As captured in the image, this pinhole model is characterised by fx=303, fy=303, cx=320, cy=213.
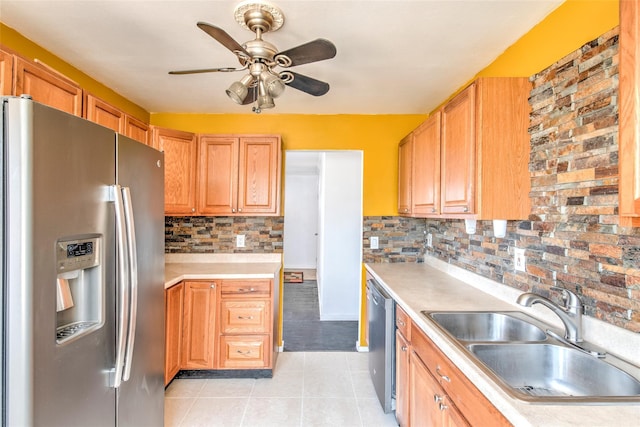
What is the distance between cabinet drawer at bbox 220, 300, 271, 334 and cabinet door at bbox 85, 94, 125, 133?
154 cm

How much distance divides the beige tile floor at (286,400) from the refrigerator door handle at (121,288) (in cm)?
115

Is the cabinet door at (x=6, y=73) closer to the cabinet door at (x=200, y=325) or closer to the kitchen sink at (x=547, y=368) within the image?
the cabinet door at (x=200, y=325)

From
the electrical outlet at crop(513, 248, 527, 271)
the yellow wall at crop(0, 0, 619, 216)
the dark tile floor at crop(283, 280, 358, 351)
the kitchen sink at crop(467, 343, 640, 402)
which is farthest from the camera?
the dark tile floor at crop(283, 280, 358, 351)

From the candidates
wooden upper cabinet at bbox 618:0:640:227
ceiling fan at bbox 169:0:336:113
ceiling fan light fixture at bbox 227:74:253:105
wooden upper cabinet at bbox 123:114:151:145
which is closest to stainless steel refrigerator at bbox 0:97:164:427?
ceiling fan light fixture at bbox 227:74:253:105

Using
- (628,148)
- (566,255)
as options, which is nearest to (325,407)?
(566,255)

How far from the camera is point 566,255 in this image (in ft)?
4.46

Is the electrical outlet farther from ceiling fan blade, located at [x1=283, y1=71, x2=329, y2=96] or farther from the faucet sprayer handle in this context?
ceiling fan blade, located at [x1=283, y1=71, x2=329, y2=96]

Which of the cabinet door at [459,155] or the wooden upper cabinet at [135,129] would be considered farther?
the wooden upper cabinet at [135,129]

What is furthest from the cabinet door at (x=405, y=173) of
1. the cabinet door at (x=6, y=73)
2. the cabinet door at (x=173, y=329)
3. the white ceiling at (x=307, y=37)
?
the cabinet door at (x=6, y=73)

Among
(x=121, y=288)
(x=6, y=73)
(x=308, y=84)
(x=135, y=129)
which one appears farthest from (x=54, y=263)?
(x=135, y=129)

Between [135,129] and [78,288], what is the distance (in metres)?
1.67

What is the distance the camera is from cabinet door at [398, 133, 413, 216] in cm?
265

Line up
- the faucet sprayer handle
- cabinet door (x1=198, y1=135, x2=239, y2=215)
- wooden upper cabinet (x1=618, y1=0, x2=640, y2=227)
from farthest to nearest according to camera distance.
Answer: cabinet door (x1=198, y1=135, x2=239, y2=215)
the faucet sprayer handle
wooden upper cabinet (x1=618, y1=0, x2=640, y2=227)

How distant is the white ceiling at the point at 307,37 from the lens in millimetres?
1504
